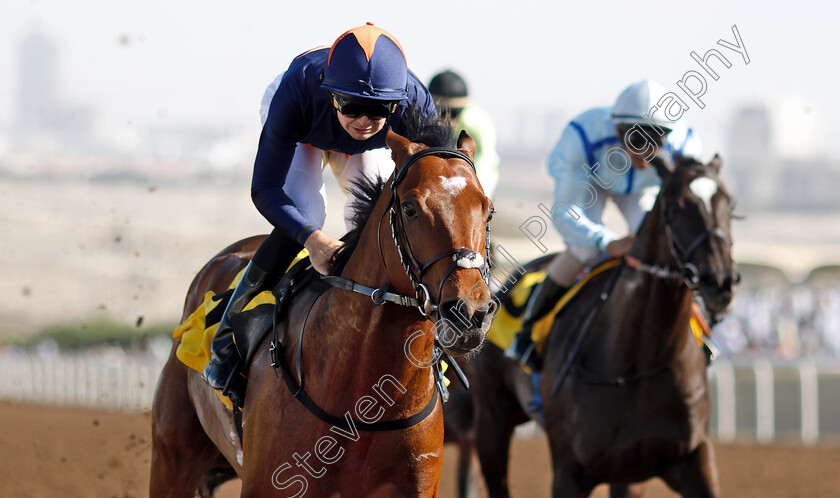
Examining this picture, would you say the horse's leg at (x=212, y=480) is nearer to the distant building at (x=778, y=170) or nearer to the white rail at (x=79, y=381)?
the white rail at (x=79, y=381)

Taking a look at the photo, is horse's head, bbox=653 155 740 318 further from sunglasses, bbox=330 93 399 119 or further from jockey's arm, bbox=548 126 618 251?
sunglasses, bbox=330 93 399 119

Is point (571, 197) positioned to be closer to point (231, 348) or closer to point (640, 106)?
point (640, 106)

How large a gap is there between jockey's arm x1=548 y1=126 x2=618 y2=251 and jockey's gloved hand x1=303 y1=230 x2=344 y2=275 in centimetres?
255

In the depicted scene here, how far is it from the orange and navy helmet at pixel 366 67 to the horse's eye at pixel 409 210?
54cm

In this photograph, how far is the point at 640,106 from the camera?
521 centimetres

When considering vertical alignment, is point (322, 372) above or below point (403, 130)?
below

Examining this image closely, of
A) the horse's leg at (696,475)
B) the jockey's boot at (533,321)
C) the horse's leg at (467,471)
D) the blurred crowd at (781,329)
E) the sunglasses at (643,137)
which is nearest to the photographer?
the horse's leg at (696,475)

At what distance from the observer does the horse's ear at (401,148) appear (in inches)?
105

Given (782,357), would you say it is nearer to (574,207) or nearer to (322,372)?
(574,207)

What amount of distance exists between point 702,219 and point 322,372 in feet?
7.97

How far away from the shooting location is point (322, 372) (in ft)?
9.57

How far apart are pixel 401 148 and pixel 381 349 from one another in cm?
60

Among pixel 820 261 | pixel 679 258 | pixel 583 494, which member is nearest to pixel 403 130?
pixel 679 258

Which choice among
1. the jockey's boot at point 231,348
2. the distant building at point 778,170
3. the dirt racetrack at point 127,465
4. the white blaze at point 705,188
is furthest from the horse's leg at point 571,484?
the distant building at point 778,170
